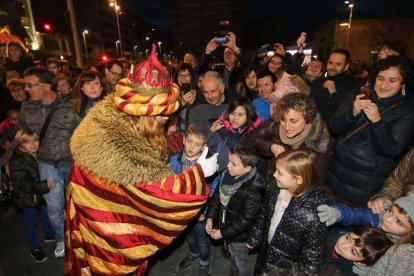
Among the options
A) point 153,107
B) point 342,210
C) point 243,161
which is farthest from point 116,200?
point 342,210

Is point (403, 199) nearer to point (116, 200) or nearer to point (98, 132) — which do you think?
point (116, 200)

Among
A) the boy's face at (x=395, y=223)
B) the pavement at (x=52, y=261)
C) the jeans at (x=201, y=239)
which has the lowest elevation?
the pavement at (x=52, y=261)

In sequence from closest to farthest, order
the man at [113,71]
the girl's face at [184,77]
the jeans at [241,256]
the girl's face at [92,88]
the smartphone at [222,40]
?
the jeans at [241,256] < the girl's face at [92,88] < the girl's face at [184,77] < the smartphone at [222,40] < the man at [113,71]

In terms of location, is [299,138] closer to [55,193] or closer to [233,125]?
[233,125]

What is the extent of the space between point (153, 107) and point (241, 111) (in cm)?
155

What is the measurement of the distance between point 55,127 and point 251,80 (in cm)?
321

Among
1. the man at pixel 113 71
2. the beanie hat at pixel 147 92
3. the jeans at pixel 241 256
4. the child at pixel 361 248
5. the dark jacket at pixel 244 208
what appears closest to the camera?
the beanie hat at pixel 147 92

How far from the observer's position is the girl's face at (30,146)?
127 inches

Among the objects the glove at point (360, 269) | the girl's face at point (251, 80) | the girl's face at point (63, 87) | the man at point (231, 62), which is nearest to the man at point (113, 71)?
the girl's face at point (63, 87)

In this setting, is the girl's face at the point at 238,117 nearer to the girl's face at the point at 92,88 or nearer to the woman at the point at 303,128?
the woman at the point at 303,128

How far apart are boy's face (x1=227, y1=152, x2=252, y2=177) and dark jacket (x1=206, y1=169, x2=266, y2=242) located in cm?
7

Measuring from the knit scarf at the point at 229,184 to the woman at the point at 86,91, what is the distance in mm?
1994

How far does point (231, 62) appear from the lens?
18.5ft

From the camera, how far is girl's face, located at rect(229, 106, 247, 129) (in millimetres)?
3178
